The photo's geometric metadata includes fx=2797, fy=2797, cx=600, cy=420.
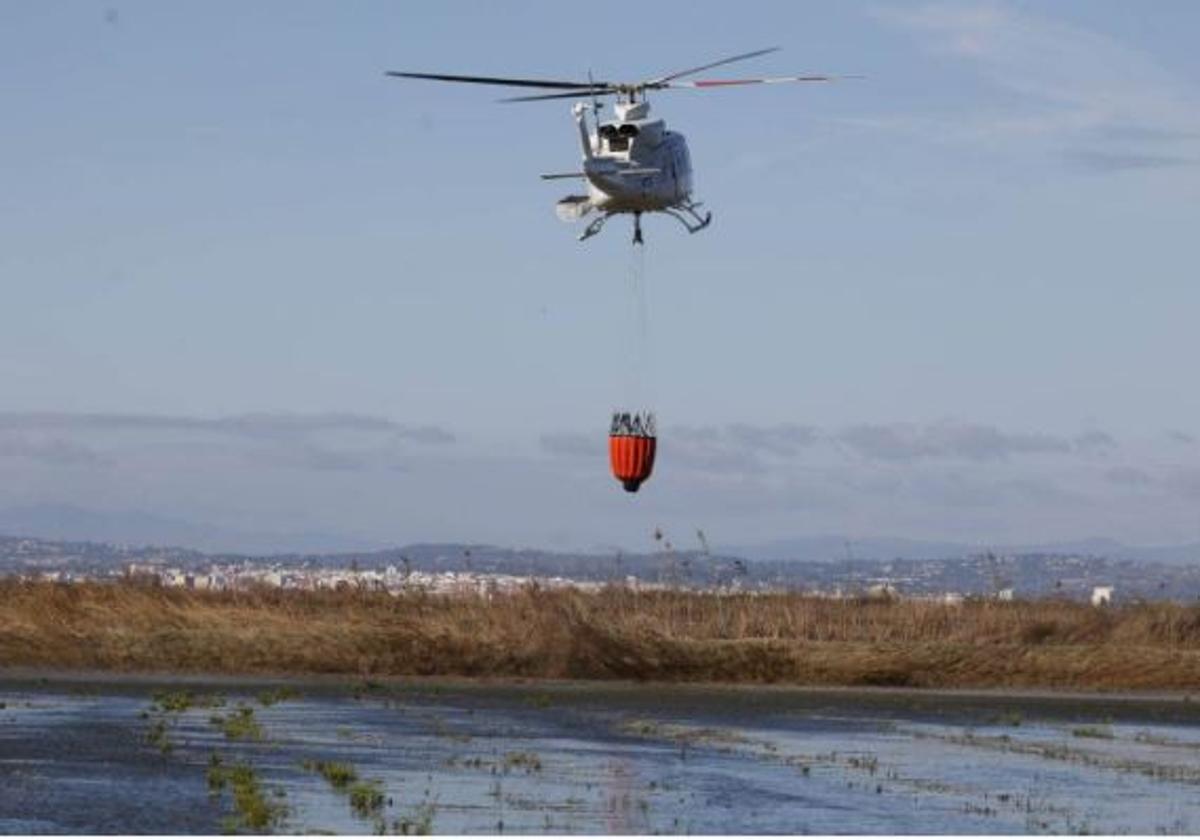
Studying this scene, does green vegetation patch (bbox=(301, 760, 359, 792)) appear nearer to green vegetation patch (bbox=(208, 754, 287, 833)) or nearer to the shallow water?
the shallow water

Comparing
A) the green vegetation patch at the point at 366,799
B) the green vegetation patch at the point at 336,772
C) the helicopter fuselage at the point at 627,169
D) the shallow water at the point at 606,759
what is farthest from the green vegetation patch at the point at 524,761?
the helicopter fuselage at the point at 627,169

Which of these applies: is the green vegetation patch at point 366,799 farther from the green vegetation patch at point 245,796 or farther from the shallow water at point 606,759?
the green vegetation patch at point 245,796

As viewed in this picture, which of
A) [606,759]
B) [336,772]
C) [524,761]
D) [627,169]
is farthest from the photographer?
[627,169]

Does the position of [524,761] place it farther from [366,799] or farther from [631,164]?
[631,164]

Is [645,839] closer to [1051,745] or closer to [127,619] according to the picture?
[1051,745]

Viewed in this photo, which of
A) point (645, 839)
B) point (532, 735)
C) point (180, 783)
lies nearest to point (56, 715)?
point (532, 735)

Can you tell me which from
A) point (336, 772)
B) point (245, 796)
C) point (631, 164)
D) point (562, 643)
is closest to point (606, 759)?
point (336, 772)
